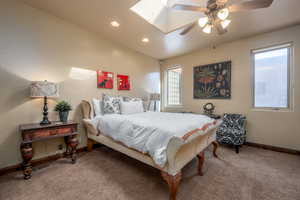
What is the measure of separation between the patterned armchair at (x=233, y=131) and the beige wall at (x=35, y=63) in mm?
3191

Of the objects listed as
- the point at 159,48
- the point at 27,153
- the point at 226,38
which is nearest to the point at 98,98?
the point at 27,153

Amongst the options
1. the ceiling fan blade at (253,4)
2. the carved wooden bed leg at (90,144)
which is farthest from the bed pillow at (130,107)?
the ceiling fan blade at (253,4)

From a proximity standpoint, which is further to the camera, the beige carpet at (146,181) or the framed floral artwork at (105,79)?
the framed floral artwork at (105,79)

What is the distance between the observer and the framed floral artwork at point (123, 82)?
3510 millimetres

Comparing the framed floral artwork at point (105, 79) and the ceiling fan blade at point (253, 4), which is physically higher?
the ceiling fan blade at point (253, 4)

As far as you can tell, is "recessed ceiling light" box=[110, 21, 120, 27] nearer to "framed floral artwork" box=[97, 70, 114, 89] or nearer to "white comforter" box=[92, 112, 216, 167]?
"framed floral artwork" box=[97, 70, 114, 89]

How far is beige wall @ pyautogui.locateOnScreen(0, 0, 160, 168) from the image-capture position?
76.1 inches

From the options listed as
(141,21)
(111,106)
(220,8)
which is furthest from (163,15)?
(111,106)

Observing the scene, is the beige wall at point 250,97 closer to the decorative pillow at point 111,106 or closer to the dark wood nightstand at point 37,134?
the decorative pillow at point 111,106

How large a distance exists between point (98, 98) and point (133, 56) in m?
1.81

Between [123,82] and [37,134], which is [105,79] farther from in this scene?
[37,134]

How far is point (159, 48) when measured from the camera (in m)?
3.85

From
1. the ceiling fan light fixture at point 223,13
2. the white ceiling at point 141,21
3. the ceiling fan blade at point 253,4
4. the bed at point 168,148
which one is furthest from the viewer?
the white ceiling at point 141,21

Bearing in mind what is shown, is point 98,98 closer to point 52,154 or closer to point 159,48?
point 52,154
